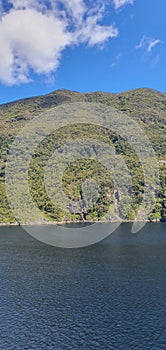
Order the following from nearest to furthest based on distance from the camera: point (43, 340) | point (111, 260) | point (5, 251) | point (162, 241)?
point (43, 340) < point (111, 260) < point (5, 251) < point (162, 241)

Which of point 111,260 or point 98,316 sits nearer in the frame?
point 98,316

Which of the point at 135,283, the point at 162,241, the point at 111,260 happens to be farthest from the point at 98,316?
the point at 162,241

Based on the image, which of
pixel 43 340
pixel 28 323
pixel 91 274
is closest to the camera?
pixel 43 340

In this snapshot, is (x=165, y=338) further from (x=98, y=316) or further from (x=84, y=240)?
(x=84, y=240)

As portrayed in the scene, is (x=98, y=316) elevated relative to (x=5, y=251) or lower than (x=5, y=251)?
lower

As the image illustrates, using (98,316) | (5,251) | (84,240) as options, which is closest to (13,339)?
(98,316)

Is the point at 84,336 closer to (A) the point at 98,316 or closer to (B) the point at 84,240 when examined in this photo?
(A) the point at 98,316
